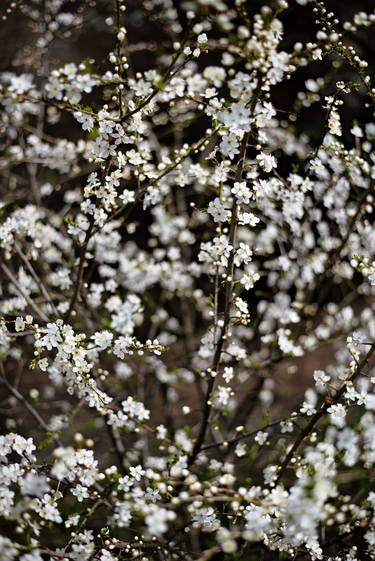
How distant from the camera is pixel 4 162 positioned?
3.45 m

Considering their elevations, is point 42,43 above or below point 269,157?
above

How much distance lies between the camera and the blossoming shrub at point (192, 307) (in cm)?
182

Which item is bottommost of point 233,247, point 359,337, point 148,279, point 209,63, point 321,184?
point 359,337

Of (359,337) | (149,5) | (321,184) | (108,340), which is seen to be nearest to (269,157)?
(359,337)

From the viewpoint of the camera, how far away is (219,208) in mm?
2035

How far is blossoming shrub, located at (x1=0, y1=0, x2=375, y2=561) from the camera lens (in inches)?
71.7

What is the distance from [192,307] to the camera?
5.79 meters

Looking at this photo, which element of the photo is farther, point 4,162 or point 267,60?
point 4,162

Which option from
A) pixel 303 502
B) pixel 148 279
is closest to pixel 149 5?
pixel 148 279

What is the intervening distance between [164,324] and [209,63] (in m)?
3.02

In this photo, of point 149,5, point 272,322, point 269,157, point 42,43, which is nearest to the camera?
point 269,157

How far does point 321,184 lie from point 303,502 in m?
2.40

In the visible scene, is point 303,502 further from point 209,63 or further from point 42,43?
point 209,63

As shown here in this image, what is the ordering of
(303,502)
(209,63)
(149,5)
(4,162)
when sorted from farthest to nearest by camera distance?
(209,63)
(149,5)
(4,162)
(303,502)
